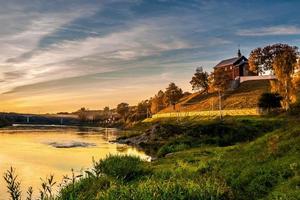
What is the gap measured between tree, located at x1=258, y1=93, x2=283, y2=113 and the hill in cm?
2636

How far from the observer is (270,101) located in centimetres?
11031

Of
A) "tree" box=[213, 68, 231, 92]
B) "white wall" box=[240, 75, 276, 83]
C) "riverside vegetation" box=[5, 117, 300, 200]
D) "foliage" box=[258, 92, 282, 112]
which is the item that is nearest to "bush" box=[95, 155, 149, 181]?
"riverside vegetation" box=[5, 117, 300, 200]

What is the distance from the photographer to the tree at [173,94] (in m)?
186

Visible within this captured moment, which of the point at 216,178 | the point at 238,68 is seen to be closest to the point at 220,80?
the point at 238,68

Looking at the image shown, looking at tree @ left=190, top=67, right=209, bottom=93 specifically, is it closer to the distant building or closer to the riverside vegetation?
the distant building

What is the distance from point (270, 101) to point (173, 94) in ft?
259

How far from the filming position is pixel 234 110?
13200 centimetres

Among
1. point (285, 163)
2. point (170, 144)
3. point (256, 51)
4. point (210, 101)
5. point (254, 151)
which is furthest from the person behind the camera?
point (256, 51)

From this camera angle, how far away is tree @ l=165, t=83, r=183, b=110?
186 metres

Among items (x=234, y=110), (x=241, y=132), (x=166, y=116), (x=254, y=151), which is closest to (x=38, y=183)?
(x=254, y=151)

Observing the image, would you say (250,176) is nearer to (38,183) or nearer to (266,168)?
(266,168)

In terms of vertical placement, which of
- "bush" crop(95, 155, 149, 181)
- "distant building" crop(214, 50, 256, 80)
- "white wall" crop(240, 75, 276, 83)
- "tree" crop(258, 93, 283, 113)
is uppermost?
"distant building" crop(214, 50, 256, 80)

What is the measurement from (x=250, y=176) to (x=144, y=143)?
191 ft

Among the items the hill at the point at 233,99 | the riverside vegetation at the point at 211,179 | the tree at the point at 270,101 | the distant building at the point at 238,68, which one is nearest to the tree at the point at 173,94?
the hill at the point at 233,99
